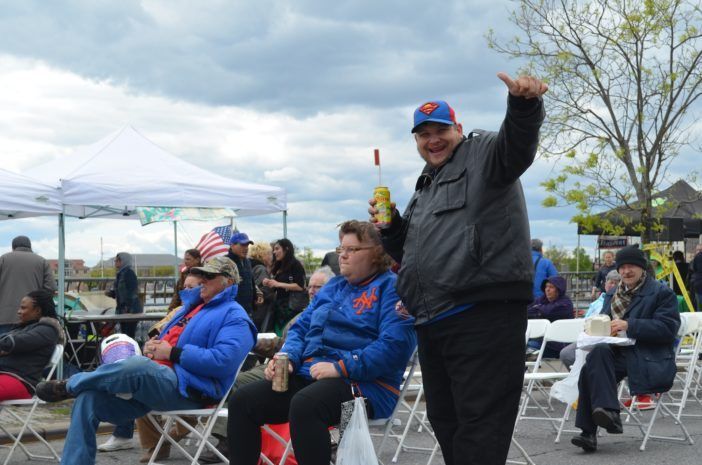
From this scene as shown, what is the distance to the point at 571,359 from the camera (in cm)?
764

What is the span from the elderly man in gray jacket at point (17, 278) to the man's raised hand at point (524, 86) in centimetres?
824

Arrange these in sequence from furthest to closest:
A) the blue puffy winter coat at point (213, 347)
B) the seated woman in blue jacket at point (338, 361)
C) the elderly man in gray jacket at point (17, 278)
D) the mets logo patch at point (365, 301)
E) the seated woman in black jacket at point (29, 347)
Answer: the elderly man in gray jacket at point (17, 278) → the seated woman in black jacket at point (29, 347) → the blue puffy winter coat at point (213, 347) → the mets logo patch at point (365, 301) → the seated woman in blue jacket at point (338, 361)

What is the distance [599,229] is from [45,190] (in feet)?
33.9

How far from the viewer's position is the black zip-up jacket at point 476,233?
3.53 meters

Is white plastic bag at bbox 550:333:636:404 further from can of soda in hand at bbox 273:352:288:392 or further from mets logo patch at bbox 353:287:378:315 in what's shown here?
can of soda in hand at bbox 273:352:288:392

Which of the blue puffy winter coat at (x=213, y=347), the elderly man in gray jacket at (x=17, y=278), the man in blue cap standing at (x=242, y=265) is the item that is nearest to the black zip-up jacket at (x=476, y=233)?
the blue puffy winter coat at (x=213, y=347)

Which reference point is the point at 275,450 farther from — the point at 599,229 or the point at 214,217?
the point at 599,229

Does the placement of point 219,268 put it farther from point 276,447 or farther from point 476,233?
point 476,233

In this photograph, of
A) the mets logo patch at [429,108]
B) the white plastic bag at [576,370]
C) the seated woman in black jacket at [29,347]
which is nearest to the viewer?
the mets logo patch at [429,108]

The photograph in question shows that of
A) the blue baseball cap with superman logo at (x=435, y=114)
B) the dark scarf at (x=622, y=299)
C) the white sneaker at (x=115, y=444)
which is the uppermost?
the blue baseball cap with superman logo at (x=435, y=114)

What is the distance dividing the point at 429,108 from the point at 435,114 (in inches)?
1.4

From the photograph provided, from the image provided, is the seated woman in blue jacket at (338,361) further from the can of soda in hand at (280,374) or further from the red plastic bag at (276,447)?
the red plastic bag at (276,447)

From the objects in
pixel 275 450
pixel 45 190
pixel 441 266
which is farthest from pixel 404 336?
pixel 45 190

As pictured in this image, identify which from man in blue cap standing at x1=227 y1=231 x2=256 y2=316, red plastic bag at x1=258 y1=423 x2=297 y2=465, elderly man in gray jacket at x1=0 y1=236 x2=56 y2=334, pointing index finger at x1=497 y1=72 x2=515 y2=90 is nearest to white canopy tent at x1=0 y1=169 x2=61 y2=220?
elderly man in gray jacket at x1=0 y1=236 x2=56 y2=334
